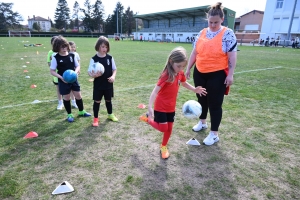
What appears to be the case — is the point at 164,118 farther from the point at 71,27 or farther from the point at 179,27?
the point at 71,27

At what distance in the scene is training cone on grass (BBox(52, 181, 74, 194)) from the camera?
2.41 meters

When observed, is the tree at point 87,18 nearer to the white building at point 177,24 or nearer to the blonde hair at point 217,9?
the white building at point 177,24

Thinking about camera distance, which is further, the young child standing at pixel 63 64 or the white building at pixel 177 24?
the white building at pixel 177 24

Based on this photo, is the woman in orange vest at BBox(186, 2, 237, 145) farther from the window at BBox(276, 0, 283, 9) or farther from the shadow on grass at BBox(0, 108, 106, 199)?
the window at BBox(276, 0, 283, 9)

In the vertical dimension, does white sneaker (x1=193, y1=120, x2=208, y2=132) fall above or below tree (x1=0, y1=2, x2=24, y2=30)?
below

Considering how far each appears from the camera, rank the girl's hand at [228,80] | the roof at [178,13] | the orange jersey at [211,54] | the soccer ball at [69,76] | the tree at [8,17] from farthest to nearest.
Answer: the tree at [8,17], the roof at [178,13], the soccer ball at [69,76], the girl's hand at [228,80], the orange jersey at [211,54]

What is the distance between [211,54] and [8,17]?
296 feet

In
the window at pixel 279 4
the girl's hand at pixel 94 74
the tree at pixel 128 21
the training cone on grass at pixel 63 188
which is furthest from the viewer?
the tree at pixel 128 21

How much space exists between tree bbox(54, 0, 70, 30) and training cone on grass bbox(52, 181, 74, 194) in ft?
303

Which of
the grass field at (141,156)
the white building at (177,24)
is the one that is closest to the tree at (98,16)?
the white building at (177,24)

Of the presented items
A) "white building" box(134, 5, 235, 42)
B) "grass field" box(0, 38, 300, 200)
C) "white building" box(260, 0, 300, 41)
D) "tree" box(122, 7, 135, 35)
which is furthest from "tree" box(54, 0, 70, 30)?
"grass field" box(0, 38, 300, 200)

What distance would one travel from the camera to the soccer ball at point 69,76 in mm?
3994

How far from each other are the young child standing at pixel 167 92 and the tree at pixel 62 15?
92.0 meters

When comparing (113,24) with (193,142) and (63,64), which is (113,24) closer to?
(63,64)
